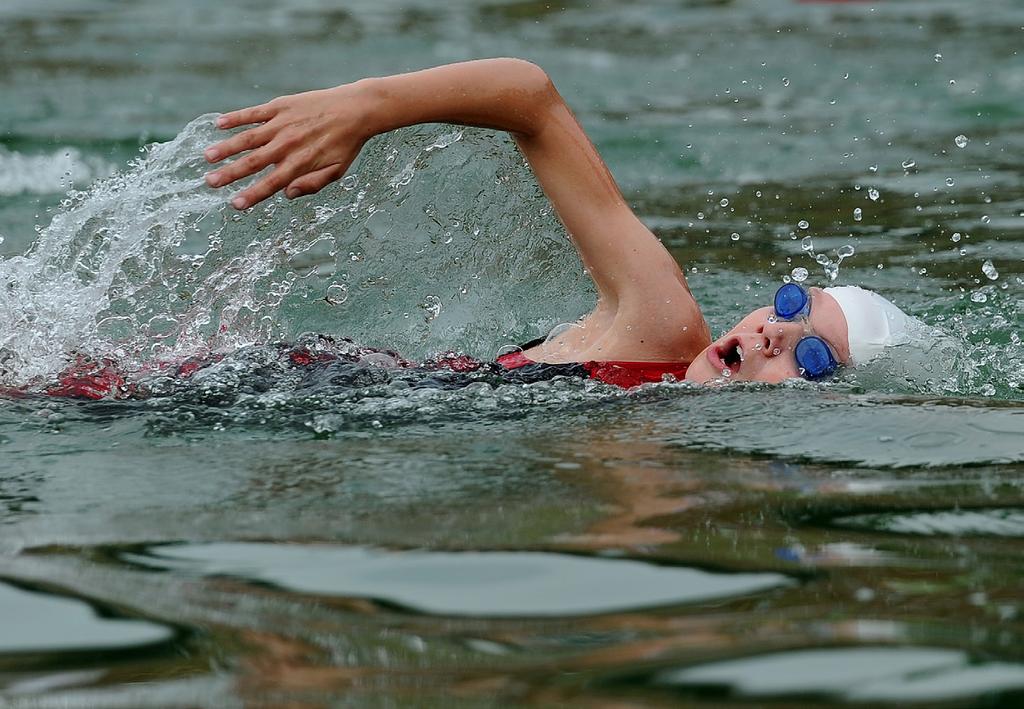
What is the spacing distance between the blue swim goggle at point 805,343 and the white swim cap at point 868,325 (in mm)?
105

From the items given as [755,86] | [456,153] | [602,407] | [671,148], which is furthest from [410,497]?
[755,86]

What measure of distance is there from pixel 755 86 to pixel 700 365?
8423mm

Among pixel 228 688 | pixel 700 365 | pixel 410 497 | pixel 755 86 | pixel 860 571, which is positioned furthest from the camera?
pixel 755 86

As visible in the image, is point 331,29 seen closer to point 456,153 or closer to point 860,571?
point 456,153

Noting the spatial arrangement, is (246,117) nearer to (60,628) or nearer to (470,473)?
(470,473)

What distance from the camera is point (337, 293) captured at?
6.02 metres

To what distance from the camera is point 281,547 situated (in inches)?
130

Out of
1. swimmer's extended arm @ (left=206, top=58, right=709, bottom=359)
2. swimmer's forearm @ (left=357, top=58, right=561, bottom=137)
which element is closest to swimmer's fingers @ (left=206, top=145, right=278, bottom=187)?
swimmer's extended arm @ (left=206, top=58, right=709, bottom=359)

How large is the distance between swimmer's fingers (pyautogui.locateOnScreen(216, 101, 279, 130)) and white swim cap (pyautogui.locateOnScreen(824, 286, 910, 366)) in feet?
6.49

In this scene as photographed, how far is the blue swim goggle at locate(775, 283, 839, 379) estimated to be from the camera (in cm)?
480

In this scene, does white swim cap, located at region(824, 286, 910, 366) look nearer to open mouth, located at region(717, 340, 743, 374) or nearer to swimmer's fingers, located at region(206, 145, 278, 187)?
open mouth, located at region(717, 340, 743, 374)

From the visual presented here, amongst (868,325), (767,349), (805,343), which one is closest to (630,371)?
(767,349)

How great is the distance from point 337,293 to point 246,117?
1.72m

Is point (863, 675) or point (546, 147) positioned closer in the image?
point (863, 675)
